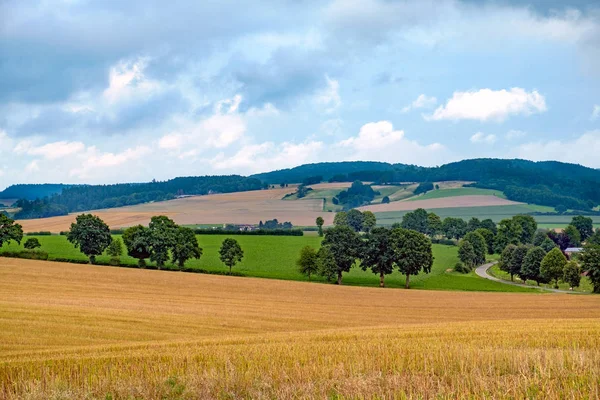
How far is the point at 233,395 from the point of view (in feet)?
36.5

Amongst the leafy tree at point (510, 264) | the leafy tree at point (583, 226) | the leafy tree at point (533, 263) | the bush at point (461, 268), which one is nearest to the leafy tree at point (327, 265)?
the bush at point (461, 268)

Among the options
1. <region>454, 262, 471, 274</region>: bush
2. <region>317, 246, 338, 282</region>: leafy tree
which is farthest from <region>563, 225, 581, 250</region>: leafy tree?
<region>317, 246, 338, 282</region>: leafy tree

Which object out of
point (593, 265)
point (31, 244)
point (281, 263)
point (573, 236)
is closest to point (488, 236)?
point (573, 236)

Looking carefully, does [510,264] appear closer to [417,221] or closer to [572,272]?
[572,272]

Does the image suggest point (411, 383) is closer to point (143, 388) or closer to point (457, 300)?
point (143, 388)

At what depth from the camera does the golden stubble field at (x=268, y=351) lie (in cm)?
1142

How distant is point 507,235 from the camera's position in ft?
465

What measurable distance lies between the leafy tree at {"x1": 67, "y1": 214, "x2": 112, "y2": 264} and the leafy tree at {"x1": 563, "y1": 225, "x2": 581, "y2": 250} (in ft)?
363

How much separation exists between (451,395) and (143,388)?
Result: 5689 millimetres

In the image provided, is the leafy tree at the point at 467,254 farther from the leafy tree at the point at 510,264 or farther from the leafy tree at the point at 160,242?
the leafy tree at the point at 160,242

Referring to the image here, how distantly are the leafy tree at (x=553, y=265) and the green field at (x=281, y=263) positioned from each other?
7649 millimetres

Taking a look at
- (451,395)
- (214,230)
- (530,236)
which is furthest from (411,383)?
(530,236)

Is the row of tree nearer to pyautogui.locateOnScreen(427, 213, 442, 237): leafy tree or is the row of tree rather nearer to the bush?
the bush

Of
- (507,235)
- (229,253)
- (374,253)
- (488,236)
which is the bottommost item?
(229,253)
